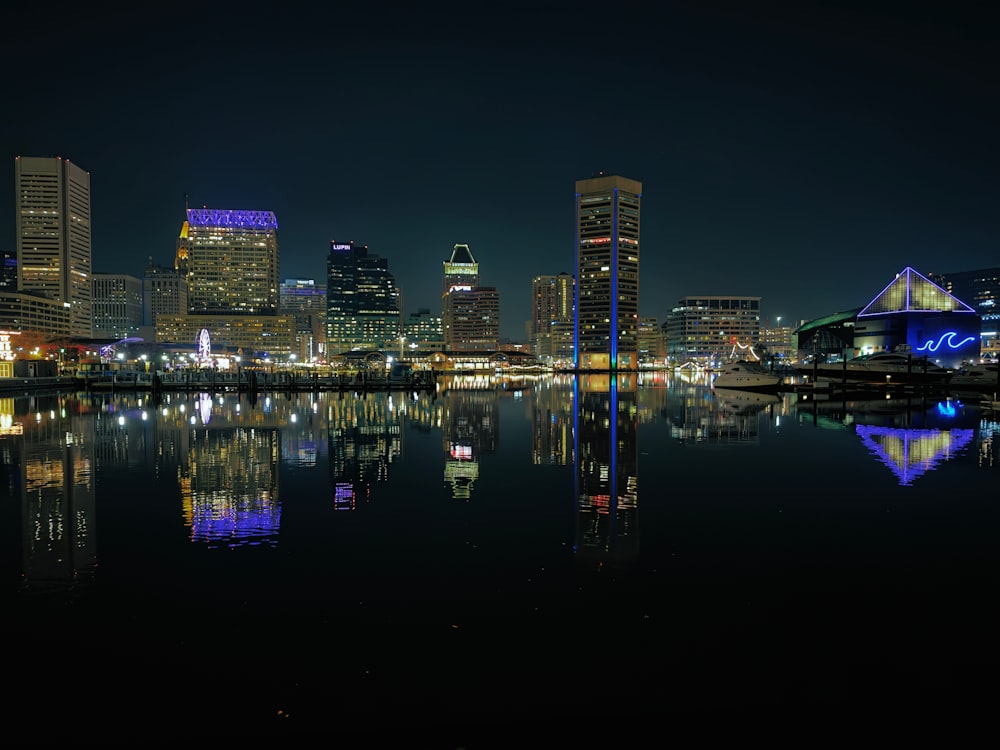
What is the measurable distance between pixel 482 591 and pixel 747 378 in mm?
69790

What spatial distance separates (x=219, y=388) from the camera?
233 feet

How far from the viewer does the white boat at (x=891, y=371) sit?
72838 millimetres

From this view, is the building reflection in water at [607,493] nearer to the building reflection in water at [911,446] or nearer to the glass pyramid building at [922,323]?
the building reflection in water at [911,446]

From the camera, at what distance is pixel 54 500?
15352 mm

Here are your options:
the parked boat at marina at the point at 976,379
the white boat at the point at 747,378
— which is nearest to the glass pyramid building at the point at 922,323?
the parked boat at marina at the point at 976,379

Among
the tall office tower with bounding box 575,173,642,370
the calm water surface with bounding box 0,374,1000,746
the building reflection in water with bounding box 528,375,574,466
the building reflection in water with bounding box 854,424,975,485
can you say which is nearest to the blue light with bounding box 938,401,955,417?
the building reflection in water with bounding box 854,424,975,485

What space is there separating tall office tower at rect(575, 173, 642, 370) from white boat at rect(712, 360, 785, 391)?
120147 mm

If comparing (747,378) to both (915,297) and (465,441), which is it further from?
(915,297)

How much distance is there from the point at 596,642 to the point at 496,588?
221 centimetres

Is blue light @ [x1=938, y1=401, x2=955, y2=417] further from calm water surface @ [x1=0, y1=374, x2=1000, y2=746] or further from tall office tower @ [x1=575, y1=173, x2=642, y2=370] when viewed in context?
tall office tower @ [x1=575, y1=173, x2=642, y2=370]

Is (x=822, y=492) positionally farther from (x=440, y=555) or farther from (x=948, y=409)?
(x=948, y=409)

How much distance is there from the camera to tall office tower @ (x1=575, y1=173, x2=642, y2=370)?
19538 cm

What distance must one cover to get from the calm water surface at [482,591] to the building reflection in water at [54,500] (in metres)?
0.10

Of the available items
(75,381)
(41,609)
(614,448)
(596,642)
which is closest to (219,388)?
(75,381)
